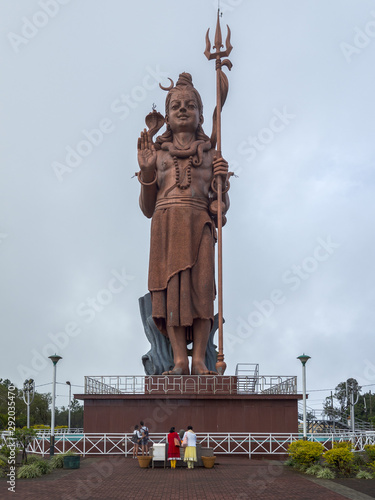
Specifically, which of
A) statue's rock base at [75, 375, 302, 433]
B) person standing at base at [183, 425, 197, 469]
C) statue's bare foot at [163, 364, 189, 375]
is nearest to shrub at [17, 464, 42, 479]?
person standing at base at [183, 425, 197, 469]

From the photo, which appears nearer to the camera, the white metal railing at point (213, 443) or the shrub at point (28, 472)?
the shrub at point (28, 472)

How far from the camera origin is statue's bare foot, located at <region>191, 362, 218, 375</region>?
1798 centimetres

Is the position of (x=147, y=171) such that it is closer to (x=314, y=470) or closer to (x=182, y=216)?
(x=182, y=216)

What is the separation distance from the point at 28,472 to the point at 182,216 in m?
9.58

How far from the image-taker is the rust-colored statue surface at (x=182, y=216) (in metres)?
18.8

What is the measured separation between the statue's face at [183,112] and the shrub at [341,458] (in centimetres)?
1114

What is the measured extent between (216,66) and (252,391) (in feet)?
33.5

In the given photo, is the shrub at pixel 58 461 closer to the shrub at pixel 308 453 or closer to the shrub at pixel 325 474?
the shrub at pixel 308 453

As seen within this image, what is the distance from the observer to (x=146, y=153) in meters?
20.1

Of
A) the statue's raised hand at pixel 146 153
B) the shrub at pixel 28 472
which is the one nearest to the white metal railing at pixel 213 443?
the shrub at pixel 28 472

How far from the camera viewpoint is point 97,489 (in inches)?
396

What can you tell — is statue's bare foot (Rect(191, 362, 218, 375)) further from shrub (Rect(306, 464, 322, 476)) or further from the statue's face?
the statue's face

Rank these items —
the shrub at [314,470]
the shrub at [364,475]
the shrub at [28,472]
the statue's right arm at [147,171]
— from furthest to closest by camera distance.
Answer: the statue's right arm at [147,171] → the shrub at [314,470] → the shrub at [364,475] → the shrub at [28,472]

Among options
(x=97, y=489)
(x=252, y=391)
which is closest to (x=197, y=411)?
(x=252, y=391)
